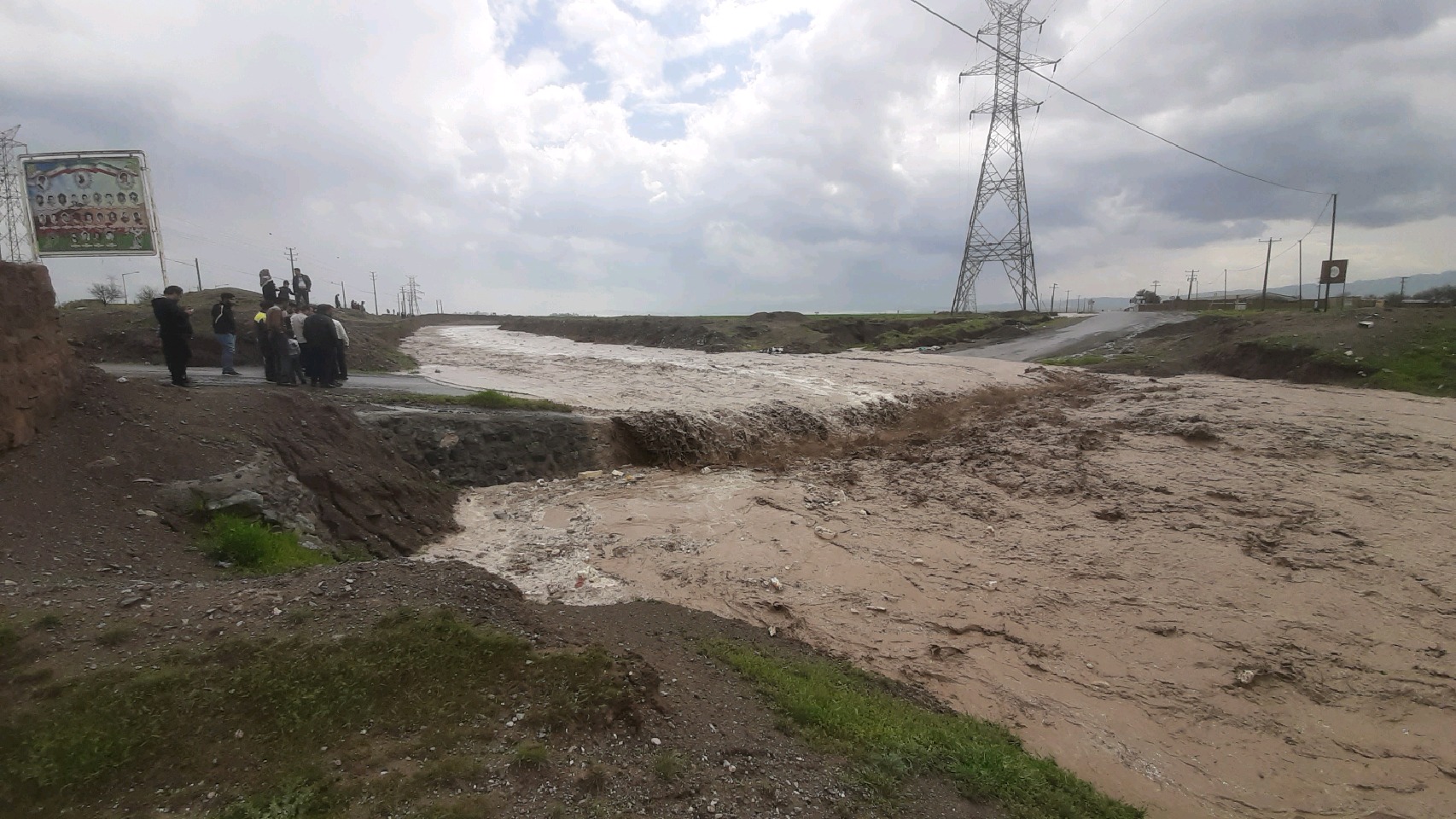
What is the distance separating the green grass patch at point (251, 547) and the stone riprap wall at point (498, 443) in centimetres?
488

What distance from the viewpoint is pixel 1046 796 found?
5051 millimetres

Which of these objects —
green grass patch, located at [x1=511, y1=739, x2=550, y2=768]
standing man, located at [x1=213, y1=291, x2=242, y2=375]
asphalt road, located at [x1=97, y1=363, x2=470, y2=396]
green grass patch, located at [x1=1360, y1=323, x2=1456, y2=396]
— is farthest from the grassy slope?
standing man, located at [x1=213, y1=291, x2=242, y2=375]

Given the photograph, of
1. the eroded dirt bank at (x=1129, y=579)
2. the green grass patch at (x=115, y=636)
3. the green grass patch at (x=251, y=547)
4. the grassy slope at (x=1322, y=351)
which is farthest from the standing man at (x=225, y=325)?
the grassy slope at (x=1322, y=351)

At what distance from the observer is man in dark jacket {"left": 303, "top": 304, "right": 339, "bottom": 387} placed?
49.5ft

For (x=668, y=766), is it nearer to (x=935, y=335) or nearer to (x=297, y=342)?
(x=297, y=342)

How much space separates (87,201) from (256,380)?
585cm

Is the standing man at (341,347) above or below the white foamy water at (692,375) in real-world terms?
above

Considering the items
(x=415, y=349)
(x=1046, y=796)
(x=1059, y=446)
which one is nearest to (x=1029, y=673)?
(x=1046, y=796)

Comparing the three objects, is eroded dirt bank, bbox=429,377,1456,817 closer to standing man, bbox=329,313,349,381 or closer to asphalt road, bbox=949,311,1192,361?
standing man, bbox=329,313,349,381

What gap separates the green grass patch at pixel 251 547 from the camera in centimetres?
758

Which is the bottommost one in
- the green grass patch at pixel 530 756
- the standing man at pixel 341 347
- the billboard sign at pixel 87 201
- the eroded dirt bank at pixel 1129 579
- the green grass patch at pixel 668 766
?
the eroded dirt bank at pixel 1129 579

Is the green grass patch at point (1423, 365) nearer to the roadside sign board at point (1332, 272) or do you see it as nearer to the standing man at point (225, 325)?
the roadside sign board at point (1332, 272)

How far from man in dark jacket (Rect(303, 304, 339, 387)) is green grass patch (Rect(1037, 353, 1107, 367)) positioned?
33.0m

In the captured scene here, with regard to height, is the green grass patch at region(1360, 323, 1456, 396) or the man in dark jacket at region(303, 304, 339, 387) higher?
the man in dark jacket at region(303, 304, 339, 387)
